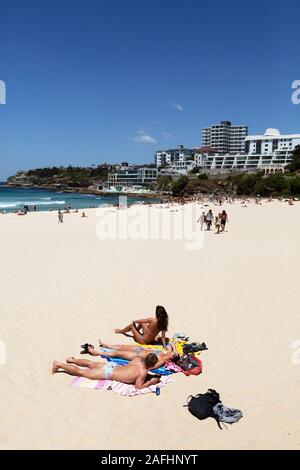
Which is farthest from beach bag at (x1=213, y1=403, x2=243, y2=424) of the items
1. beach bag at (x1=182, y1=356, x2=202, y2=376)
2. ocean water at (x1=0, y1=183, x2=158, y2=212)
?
ocean water at (x1=0, y1=183, x2=158, y2=212)

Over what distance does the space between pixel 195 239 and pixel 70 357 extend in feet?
42.2

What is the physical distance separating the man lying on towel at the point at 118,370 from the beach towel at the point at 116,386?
44mm

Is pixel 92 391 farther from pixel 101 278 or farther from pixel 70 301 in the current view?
pixel 101 278

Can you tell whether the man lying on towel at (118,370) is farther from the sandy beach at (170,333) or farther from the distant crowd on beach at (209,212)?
the distant crowd on beach at (209,212)

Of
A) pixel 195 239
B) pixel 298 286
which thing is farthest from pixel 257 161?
pixel 298 286

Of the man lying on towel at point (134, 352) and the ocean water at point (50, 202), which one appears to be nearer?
the man lying on towel at point (134, 352)

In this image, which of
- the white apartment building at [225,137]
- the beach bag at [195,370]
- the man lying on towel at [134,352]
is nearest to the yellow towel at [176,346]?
the man lying on towel at [134,352]

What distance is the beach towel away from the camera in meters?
4.53

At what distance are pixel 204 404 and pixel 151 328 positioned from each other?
6.14 ft

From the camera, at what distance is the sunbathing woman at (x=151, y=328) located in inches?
225

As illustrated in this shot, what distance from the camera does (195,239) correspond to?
57.5ft

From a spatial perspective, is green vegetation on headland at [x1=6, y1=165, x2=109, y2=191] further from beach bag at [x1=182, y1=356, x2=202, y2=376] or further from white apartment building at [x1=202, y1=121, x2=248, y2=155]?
beach bag at [x1=182, y1=356, x2=202, y2=376]

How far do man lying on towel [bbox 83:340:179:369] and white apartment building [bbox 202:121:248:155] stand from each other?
492 ft

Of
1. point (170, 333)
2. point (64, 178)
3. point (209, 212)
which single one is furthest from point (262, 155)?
point (170, 333)
